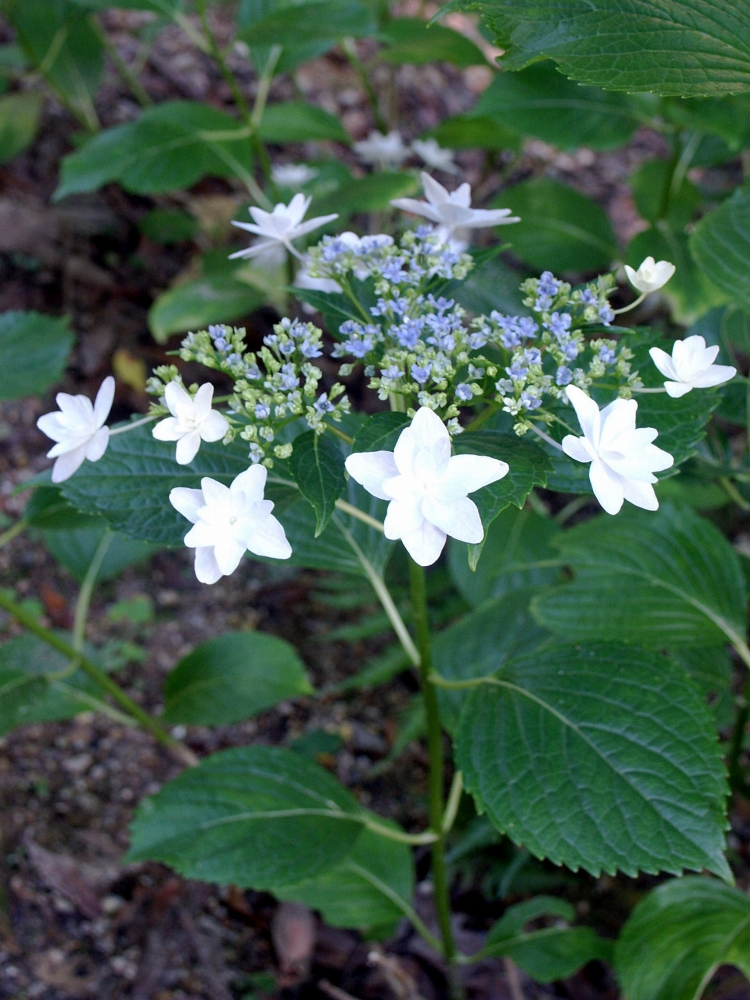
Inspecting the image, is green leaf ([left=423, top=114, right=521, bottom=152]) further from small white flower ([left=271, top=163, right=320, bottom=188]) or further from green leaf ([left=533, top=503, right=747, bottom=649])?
green leaf ([left=533, top=503, right=747, bottom=649])

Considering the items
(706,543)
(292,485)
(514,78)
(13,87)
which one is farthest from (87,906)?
(13,87)

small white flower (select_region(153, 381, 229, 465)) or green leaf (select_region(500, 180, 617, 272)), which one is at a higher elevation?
small white flower (select_region(153, 381, 229, 465))

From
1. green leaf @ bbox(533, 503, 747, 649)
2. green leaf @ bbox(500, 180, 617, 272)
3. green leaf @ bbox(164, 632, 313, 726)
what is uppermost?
green leaf @ bbox(500, 180, 617, 272)

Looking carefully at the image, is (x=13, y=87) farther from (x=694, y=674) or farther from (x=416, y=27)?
(x=694, y=674)

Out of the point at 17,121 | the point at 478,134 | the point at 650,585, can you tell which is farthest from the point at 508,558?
the point at 17,121

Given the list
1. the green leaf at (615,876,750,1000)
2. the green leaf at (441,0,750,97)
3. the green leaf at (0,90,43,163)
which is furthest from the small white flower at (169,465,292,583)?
the green leaf at (0,90,43,163)

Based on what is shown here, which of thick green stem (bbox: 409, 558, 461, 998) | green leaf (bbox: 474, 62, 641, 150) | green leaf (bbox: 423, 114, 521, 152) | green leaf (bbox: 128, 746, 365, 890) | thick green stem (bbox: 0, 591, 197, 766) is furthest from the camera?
green leaf (bbox: 423, 114, 521, 152)
